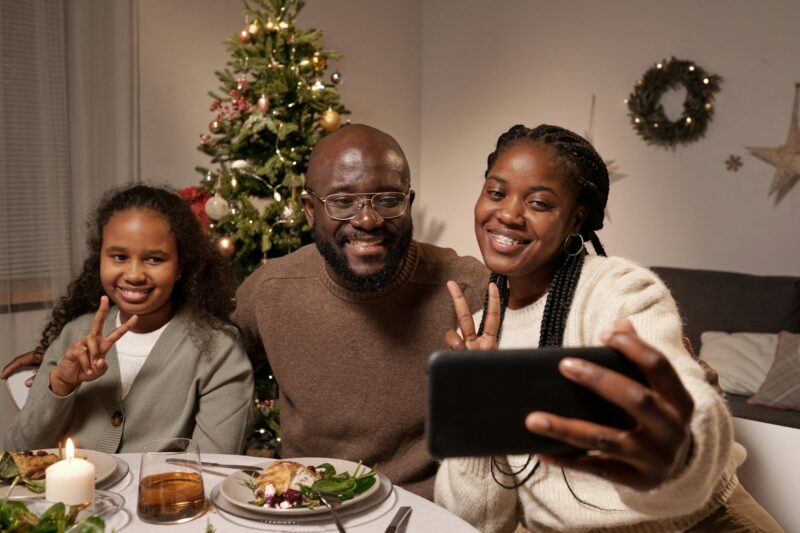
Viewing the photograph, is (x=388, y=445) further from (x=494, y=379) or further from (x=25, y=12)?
(x=25, y=12)

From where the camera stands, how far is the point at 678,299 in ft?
12.3

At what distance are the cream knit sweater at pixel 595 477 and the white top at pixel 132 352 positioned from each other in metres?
0.80

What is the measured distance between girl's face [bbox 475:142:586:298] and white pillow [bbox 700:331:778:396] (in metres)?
2.21

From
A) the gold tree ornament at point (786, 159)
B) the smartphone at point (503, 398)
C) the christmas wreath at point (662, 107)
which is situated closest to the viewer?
the smartphone at point (503, 398)

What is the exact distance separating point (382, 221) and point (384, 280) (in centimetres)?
15

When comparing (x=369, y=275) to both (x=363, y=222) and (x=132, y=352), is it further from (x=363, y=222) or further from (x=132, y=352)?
(x=132, y=352)

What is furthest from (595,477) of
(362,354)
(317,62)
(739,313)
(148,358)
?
(317,62)

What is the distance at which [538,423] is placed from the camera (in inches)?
31.0

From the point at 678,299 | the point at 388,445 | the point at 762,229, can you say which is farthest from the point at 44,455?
the point at 762,229

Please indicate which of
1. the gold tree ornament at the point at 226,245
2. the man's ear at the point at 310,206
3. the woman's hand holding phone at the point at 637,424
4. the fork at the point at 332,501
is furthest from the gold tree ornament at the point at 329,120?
the woman's hand holding phone at the point at 637,424

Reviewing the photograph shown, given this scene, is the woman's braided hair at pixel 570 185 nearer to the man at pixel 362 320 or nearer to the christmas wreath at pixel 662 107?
the man at pixel 362 320

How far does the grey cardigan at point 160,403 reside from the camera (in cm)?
171

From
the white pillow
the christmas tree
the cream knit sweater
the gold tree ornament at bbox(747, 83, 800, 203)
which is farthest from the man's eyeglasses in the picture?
the gold tree ornament at bbox(747, 83, 800, 203)

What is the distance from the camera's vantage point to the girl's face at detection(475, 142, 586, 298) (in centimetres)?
141
